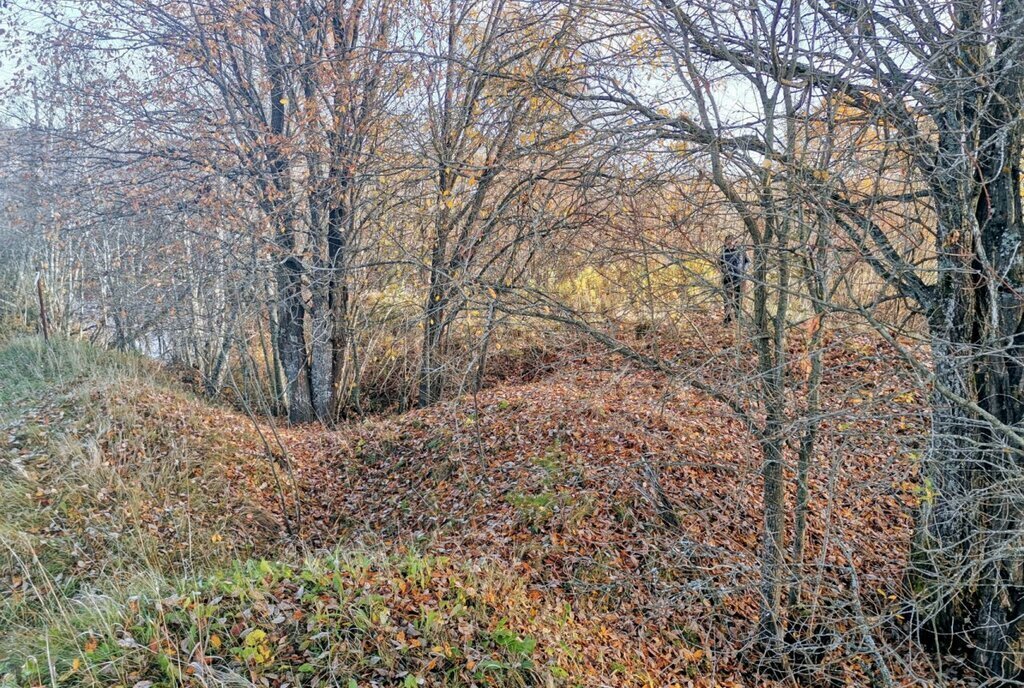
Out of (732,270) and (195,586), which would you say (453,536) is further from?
(732,270)

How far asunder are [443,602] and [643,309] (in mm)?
2958

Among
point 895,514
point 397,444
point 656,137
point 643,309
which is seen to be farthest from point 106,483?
point 895,514

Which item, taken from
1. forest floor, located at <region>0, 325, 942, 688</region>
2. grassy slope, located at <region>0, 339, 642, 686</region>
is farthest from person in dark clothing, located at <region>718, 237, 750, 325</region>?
grassy slope, located at <region>0, 339, 642, 686</region>

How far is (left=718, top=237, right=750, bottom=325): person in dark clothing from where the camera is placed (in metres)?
4.74

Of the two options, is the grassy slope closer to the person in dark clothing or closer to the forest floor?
the forest floor

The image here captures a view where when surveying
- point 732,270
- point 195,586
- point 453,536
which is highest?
point 732,270

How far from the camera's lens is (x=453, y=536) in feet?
22.0

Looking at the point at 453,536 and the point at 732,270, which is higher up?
the point at 732,270

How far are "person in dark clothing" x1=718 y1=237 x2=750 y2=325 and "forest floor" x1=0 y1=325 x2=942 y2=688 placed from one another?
37 centimetres

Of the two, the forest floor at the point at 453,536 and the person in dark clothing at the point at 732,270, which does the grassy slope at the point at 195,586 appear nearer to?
the forest floor at the point at 453,536

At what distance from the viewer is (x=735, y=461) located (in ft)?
24.7

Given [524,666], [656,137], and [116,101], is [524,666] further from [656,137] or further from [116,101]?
[116,101]

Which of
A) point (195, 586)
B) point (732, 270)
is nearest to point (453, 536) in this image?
point (195, 586)

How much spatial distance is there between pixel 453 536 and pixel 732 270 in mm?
3755
